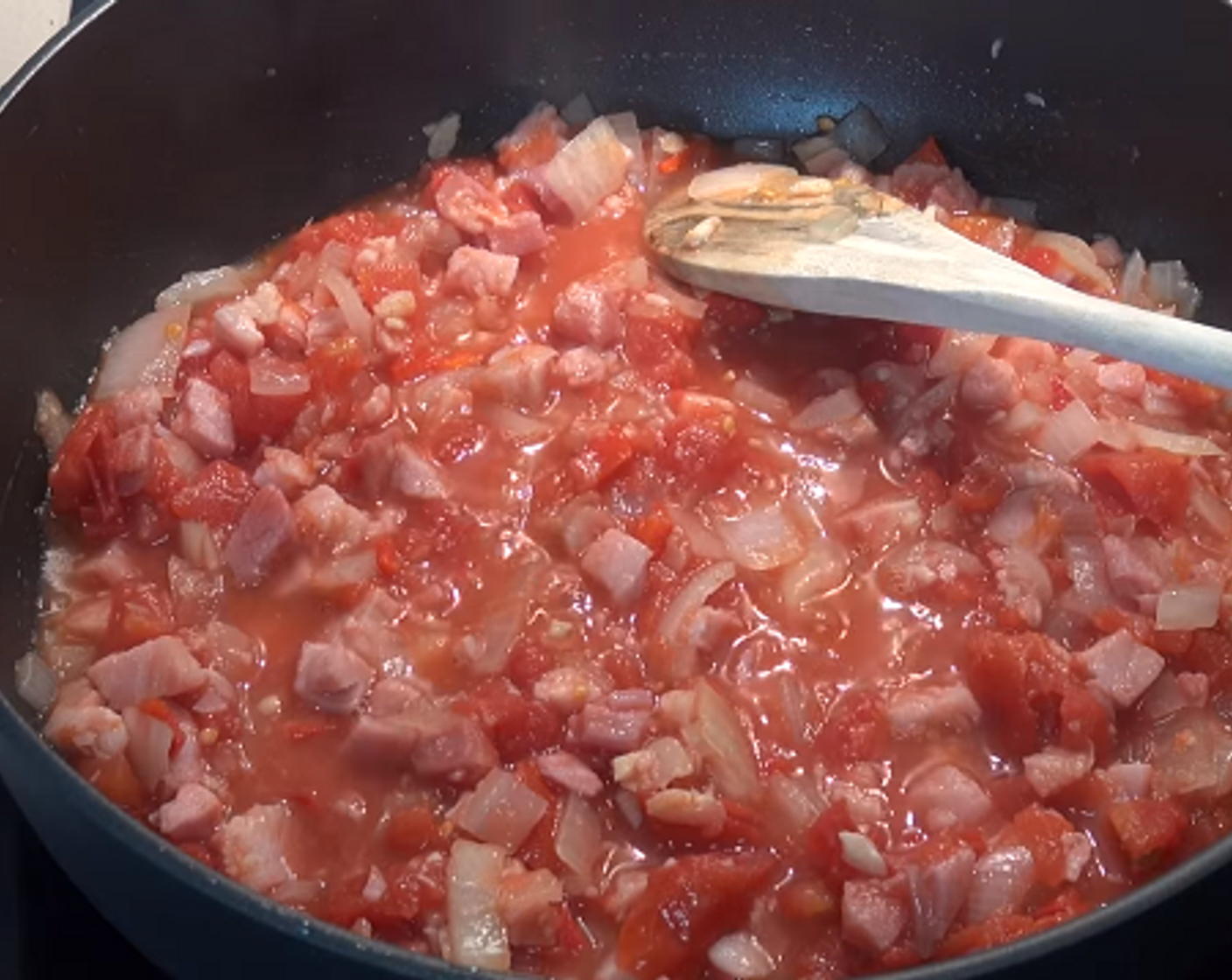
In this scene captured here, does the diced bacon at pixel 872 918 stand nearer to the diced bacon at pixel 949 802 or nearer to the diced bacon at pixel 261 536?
the diced bacon at pixel 949 802

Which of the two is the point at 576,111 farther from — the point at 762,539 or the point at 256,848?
the point at 256,848

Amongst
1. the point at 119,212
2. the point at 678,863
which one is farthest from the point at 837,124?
the point at 678,863

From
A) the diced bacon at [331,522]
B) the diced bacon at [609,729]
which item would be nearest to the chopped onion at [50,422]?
the diced bacon at [331,522]

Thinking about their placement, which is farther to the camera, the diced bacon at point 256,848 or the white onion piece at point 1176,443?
the white onion piece at point 1176,443

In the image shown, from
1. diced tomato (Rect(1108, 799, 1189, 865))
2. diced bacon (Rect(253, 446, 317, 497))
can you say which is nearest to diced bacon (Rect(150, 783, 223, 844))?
diced bacon (Rect(253, 446, 317, 497))

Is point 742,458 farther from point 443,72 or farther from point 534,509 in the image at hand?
point 443,72

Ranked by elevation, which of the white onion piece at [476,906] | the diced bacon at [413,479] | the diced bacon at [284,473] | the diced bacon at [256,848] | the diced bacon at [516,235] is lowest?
the white onion piece at [476,906]
